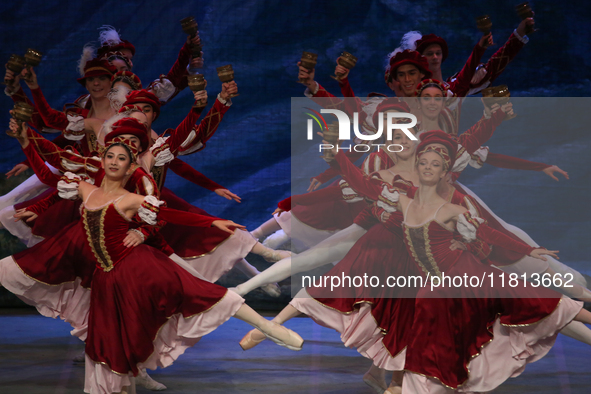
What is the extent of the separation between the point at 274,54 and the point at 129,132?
2946mm

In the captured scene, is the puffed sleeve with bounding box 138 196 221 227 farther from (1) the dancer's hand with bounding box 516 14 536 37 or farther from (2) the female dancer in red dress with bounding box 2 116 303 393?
(1) the dancer's hand with bounding box 516 14 536 37

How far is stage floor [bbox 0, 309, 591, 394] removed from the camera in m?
4.45

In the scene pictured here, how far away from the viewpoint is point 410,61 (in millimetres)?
4594

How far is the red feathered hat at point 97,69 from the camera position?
4832mm

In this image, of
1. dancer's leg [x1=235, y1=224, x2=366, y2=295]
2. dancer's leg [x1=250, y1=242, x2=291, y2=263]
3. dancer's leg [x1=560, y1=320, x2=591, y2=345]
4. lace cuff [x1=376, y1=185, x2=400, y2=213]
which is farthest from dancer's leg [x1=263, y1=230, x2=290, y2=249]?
dancer's leg [x1=560, y1=320, x2=591, y2=345]

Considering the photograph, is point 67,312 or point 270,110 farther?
point 270,110

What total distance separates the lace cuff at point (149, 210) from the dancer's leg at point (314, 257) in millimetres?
936

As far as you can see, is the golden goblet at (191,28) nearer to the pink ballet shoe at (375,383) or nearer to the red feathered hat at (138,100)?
the red feathered hat at (138,100)

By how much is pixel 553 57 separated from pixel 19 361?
532 centimetres

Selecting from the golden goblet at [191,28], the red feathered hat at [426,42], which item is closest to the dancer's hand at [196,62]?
the golden goblet at [191,28]

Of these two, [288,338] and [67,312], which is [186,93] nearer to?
[67,312]

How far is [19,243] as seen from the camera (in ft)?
23.9

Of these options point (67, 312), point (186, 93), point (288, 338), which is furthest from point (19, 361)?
point (186, 93)

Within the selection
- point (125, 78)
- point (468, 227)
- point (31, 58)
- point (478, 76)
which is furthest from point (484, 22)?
point (31, 58)
